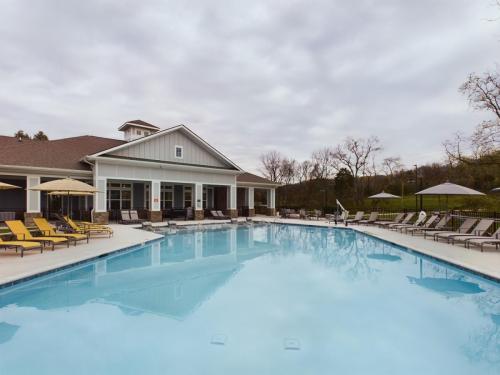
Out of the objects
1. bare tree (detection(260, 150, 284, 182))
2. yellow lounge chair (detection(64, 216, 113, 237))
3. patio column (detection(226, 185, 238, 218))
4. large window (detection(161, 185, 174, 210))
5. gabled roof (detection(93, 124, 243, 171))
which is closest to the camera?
yellow lounge chair (detection(64, 216, 113, 237))

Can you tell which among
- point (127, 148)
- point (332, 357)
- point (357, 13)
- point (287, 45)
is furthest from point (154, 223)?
point (332, 357)

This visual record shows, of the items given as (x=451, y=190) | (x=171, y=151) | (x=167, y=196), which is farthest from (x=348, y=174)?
(x=451, y=190)

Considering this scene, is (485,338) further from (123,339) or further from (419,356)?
(123,339)

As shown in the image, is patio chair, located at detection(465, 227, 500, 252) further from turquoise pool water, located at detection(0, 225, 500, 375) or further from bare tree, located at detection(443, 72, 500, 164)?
bare tree, located at detection(443, 72, 500, 164)

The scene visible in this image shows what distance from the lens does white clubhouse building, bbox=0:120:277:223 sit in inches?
692

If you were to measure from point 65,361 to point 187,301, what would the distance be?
2661mm

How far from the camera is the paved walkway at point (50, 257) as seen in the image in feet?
24.1

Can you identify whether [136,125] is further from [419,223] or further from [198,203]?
[419,223]

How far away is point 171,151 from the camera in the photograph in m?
22.7

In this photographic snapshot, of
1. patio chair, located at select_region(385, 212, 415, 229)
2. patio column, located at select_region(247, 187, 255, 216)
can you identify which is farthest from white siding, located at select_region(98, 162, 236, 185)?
patio chair, located at select_region(385, 212, 415, 229)

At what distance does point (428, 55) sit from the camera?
42.0 ft

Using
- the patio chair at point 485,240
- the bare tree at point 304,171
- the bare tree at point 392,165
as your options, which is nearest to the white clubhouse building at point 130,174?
the bare tree at point 304,171

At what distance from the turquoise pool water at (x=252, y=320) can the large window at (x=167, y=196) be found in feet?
51.3

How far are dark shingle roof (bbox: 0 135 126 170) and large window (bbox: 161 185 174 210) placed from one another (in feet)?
17.7
